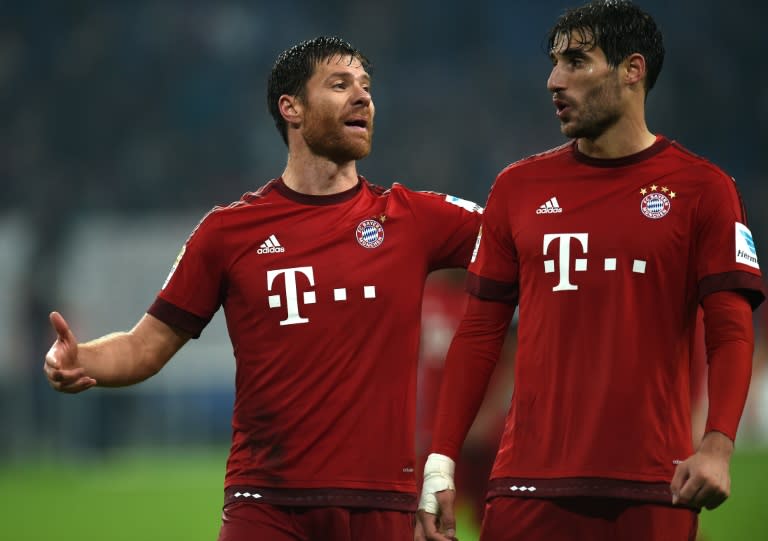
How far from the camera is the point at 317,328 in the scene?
370 cm

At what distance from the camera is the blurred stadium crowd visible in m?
15.8

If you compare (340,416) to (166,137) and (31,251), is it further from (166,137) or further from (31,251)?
(166,137)

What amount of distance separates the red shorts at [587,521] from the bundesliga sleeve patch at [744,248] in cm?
60

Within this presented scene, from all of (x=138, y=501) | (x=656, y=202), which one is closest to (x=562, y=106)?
(x=656, y=202)

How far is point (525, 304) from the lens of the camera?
127 inches

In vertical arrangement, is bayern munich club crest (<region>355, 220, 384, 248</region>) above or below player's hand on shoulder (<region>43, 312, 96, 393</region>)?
above

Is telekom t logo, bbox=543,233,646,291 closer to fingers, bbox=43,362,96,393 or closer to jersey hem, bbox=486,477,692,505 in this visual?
jersey hem, bbox=486,477,692,505

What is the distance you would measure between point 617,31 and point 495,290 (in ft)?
2.39

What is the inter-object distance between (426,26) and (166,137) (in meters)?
4.50

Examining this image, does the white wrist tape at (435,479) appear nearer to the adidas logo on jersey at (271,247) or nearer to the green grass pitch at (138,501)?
the adidas logo on jersey at (271,247)

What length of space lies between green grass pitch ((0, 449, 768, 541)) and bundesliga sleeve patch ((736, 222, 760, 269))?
4.86m

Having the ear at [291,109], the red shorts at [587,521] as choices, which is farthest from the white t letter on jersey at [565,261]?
the ear at [291,109]

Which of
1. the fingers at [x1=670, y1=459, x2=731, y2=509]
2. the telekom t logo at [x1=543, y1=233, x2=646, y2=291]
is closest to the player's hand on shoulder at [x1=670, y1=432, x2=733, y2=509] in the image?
the fingers at [x1=670, y1=459, x2=731, y2=509]

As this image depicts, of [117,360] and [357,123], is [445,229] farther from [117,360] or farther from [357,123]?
[117,360]
